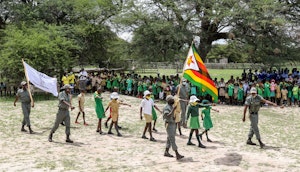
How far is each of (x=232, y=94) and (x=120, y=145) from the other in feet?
34.5

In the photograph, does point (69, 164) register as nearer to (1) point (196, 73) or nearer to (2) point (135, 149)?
(2) point (135, 149)

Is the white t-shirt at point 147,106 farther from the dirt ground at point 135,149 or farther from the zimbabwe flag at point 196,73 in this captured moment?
the zimbabwe flag at point 196,73

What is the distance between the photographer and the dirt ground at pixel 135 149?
30.3ft

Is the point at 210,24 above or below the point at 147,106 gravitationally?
above

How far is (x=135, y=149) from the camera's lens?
35.7ft

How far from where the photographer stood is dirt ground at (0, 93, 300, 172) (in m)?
9.25

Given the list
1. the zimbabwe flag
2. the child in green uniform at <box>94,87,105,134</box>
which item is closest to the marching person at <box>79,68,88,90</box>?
the child in green uniform at <box>94,87,105,134</box>

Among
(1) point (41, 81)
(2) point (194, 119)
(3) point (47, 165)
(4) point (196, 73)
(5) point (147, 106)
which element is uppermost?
(4) point (196, 73)

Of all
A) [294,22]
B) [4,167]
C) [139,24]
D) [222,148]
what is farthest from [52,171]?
[294,22]

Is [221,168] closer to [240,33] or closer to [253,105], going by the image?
[253,105]

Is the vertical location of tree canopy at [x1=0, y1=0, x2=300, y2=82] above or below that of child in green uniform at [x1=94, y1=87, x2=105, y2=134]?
above

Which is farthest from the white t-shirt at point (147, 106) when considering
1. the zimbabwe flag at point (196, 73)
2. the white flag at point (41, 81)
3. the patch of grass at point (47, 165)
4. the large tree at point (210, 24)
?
the large tree at point (210, 24)

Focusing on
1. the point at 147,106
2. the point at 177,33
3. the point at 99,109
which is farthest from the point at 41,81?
the point at 177,33

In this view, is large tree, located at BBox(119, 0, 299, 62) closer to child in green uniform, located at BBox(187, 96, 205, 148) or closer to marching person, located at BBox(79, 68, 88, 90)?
marching person, located at BBox(79, 68, 88, 90)
